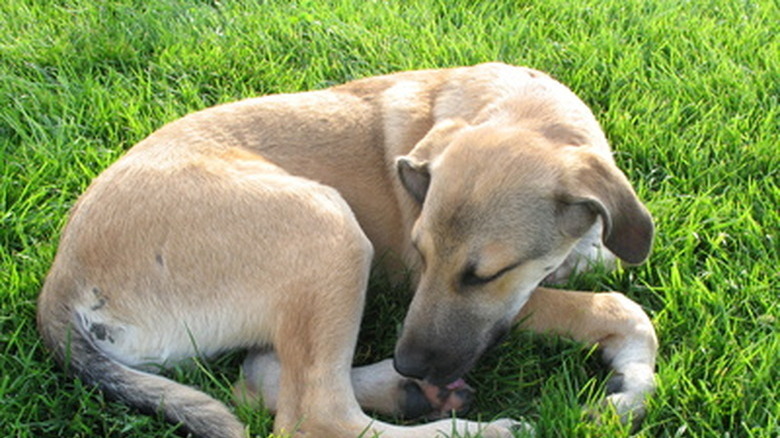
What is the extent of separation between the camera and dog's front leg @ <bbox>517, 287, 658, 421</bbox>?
3.38 m

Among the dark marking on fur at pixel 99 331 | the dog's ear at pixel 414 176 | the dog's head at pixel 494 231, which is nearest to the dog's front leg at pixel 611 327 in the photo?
the dog's head at pixel 494 231

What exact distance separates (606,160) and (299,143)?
4.77 feet

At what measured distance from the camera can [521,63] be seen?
5.60 m

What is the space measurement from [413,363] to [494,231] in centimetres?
61

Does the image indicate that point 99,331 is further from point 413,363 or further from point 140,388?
point 413,363

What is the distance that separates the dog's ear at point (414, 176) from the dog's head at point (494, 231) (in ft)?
0.44

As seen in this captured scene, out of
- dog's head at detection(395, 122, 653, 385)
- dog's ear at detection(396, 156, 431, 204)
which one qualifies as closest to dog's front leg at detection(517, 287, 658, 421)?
dog's head at detection(395, 122, 653, 385)

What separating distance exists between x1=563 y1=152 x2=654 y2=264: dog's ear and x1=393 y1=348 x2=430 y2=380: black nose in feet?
2.61

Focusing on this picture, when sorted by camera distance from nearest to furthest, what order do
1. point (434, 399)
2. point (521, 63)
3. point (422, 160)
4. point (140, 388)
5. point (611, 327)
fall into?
point (140, 388), point (434, 399), point (611, 327), point (422, 160), point (521, 63)

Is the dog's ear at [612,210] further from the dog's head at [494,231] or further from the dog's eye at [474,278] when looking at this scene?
the dog's eye at [474,278]

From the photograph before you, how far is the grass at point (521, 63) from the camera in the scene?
3.38 metres

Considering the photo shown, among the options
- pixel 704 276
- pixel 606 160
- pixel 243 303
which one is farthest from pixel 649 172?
pixel 243 303

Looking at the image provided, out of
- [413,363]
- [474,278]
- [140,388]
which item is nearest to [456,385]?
[413,363]

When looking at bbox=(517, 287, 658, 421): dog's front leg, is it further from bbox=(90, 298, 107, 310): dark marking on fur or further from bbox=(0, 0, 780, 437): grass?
bbox=(90, 298, 107, 310): dark marking on fur
